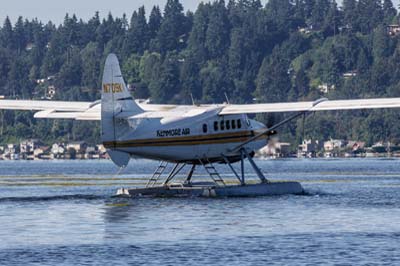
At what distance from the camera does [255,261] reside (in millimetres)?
32750

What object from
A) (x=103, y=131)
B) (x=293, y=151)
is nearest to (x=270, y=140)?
(x=103, y=131)

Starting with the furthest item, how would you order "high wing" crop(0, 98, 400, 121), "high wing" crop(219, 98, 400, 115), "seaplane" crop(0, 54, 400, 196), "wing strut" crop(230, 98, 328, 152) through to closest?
"wing strut" crop(230, 98, 328, 152), "high wing" crop(219, 98, 400, 115), "high wing" crop(0, 98, 400, 121), "seaplane" crop(0, 54, 400, 196)

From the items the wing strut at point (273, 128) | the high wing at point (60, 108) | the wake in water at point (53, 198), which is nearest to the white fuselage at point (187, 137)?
the wing strut at point (273, 128)

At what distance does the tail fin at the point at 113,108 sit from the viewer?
4709cm

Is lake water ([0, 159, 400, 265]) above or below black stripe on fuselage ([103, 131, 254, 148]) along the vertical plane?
below

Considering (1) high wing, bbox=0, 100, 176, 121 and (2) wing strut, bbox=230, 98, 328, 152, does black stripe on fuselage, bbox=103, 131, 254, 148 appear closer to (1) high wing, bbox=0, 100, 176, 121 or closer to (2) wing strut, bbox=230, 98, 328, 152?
(2) wing strut, bbox=230, 98, 328, 152

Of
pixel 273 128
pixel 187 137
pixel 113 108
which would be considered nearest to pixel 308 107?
pixel 273 128

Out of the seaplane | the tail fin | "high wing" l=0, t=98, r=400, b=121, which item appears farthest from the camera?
"high wing" l=0, t=98, r=400, b=121

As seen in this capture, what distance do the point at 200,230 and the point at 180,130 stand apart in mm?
10758

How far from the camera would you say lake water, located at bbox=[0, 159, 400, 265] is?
109ft

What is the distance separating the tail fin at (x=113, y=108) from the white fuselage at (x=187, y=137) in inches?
3.8

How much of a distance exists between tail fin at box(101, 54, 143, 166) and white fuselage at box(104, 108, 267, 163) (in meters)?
0.10

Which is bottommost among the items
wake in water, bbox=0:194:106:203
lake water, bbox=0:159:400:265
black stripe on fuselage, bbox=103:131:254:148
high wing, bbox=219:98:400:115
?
wake in water, bbox=0:194:106:203

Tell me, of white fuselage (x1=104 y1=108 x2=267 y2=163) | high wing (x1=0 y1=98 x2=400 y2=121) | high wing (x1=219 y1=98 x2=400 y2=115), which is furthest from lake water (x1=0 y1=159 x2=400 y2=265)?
high wing (x1=219 y1=98 x2=400 y2=115)
